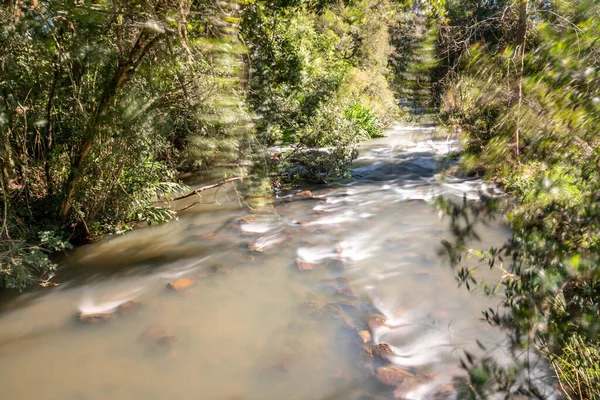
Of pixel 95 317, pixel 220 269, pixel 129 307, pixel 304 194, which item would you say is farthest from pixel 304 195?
pixel 95 317

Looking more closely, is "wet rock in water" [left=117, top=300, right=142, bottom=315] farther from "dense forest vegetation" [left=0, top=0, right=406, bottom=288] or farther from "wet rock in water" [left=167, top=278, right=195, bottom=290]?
"dense forest vegetation" [left=0, top=0, right=406, bottom=288]

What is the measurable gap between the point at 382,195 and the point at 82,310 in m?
5.70

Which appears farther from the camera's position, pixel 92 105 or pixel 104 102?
pixel 92 105

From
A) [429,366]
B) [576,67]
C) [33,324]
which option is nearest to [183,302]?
[33,324]

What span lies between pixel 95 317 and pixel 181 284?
93 cm

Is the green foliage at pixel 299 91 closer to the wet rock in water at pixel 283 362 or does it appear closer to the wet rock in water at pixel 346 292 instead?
the wet rock in water at pixel 346 292

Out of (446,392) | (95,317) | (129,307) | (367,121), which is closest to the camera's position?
(446,392)

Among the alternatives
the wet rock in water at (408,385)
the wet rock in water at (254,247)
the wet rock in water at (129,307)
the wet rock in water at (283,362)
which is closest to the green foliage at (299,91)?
the wet rock in water at (254,247)

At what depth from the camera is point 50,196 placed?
486 centimetres

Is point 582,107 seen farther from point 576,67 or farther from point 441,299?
point 441,299

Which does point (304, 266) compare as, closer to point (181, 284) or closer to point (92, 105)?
point (181, 284)

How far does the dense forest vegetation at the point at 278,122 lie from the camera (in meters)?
1.78

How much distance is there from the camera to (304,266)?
16.1 ft

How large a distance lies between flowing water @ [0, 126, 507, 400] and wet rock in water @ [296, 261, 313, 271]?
0.03 meters
